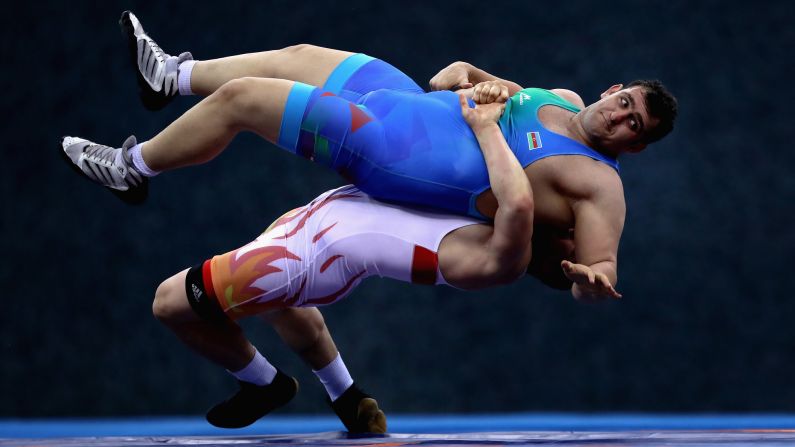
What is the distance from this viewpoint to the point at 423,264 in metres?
2.28

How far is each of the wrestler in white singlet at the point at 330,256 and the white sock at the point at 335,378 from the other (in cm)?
42

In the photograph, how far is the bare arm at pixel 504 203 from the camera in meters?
2.12

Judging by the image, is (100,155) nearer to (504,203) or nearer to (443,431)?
(504,203)

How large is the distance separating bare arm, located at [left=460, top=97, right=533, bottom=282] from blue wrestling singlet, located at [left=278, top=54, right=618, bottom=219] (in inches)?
1.8

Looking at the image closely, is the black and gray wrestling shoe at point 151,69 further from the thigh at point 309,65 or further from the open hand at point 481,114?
the open hand at point 481,114

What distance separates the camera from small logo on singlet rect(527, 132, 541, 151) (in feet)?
7.61

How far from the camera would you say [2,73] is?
4457 millimetres

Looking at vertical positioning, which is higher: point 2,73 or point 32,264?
point 2,73

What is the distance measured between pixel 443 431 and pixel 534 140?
4.11 feet

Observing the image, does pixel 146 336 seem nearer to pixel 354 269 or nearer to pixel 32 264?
pixel 32 264

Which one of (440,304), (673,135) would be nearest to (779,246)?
(673,135)

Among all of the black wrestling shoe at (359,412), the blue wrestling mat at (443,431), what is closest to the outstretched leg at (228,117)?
the blue wrestling mat at (443,431)

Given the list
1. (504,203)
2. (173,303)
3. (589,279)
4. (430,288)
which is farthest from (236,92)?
(430,288)

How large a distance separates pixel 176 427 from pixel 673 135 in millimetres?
2533
